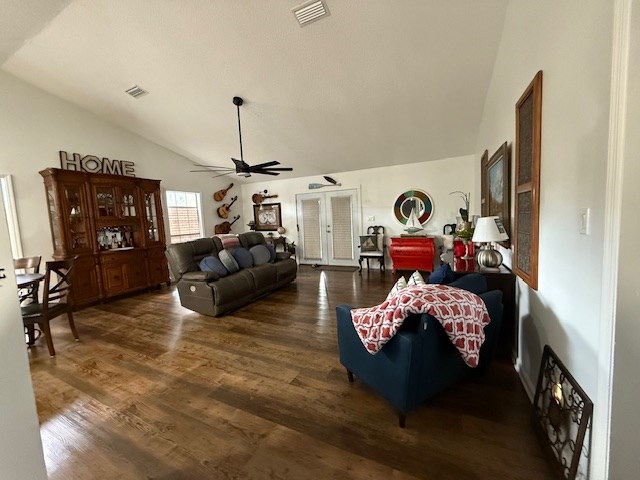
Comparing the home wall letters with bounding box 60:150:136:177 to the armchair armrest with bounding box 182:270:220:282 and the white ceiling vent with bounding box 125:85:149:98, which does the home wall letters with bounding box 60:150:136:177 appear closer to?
the white ceiling vent with bounding box 125:85:149:98

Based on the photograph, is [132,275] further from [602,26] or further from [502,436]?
[602,26]

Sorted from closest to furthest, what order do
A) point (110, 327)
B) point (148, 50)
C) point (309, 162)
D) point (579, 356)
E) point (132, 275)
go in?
point (579, 356) → point (148, 50) → point (110, 327) → point (132, 275) → point (309, 162)

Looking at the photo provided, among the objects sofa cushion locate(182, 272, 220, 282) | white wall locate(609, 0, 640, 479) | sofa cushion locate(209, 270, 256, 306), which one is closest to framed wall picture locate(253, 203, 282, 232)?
sofa cushion locate(209, 270, 256, 306)

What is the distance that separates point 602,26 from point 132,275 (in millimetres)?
5956

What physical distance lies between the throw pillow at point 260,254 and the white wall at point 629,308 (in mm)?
4164

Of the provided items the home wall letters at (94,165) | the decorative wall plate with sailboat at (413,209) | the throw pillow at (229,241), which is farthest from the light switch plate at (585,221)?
the home wall letters at (94,165)

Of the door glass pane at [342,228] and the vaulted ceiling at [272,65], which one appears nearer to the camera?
the vaulted ceiling at [272,65]

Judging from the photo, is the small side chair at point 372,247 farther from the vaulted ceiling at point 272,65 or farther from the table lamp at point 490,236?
the table lamp at point 490,236

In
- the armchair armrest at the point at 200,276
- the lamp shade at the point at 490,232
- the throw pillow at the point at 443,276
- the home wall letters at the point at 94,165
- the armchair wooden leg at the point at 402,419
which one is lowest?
the armchair wooden leg at the point at 402,419

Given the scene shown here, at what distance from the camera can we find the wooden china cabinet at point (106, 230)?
4078mm

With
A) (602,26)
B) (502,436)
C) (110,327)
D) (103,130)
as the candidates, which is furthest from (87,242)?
(602,26)

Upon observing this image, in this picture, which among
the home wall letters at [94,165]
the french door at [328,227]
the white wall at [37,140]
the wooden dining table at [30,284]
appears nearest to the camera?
the wooden dining table at [30,284]

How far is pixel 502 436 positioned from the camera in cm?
155

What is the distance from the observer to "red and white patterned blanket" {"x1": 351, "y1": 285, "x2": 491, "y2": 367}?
4.86ft
